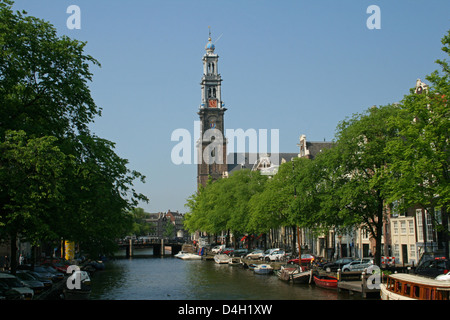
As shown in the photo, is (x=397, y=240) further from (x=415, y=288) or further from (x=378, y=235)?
(x=415, y=288)

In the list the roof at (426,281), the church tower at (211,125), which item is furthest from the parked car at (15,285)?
the church tower at (211,125)

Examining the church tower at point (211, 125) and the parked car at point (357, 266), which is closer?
the parked car at point (357, 266)

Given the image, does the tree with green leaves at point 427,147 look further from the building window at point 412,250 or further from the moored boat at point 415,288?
the building window at point 412,250

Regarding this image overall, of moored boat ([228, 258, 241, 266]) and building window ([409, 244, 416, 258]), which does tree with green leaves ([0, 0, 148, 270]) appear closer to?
building window ([409, 244, 416, 258])

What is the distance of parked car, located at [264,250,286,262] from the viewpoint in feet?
248

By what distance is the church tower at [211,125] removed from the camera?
176125mm

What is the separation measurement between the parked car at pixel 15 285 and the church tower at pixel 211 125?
138961 mm

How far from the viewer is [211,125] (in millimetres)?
A: 179125

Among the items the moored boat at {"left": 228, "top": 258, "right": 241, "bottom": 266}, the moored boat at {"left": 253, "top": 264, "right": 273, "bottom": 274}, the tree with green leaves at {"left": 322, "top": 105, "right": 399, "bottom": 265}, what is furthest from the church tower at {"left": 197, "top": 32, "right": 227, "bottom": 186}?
the tree with green leaves at {"left": 322, "top": 105, "right": 399, "bottom": 265}

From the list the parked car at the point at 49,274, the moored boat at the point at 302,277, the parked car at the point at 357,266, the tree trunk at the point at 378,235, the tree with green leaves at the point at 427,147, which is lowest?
the moored boat at the point at 302,277

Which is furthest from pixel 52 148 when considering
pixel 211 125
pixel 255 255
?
pixel 211 125

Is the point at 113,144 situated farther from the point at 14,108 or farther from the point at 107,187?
the point at 14,108
